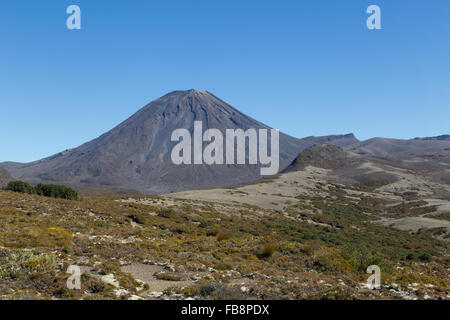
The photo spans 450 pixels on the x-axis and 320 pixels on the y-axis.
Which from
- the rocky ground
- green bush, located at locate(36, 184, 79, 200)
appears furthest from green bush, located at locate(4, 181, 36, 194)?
the rocky ground

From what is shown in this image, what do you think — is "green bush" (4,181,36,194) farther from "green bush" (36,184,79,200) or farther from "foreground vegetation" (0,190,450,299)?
"foreground vegetation" (0,190,450,299)

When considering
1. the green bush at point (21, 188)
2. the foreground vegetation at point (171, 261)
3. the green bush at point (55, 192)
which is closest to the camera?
the foreground vegetation at point (171, 261)

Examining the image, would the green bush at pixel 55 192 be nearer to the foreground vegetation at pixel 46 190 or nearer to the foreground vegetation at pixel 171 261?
the foreground vegetation at pixel 46 190

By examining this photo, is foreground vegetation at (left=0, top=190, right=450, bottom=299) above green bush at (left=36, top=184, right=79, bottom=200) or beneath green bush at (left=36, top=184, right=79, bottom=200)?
beneath

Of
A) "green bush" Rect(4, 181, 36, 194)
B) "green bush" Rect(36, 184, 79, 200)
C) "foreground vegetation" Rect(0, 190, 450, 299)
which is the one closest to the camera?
"foreground vegetation" Rect(0, 190, 450, 299)

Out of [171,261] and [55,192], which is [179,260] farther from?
[55,192]

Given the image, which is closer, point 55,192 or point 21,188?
point 55,192

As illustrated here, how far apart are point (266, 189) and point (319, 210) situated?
19882mm

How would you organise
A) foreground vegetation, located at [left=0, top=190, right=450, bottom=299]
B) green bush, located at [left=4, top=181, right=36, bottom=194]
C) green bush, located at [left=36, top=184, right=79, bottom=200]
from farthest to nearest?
green bush, located at [left=4, top=181, right=36, bottom=194]
green bush, located at [left=36, top=184, right=79, bottom=200]
foreground vegetation, located at [left=0, top=190, right=450, bottom=299]

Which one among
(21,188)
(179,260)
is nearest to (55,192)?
(21,188)

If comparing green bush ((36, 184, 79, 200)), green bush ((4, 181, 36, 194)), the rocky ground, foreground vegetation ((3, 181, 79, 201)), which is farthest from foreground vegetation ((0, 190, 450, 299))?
green bush ((4, 181, 36, 194))

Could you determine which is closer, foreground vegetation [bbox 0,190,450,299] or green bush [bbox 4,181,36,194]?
foreground vegetation [bbox 0,190,450,299]

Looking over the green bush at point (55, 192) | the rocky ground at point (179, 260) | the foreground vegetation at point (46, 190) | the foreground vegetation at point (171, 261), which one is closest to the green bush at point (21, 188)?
the foreground vegetation at point (46, 190)
